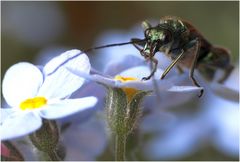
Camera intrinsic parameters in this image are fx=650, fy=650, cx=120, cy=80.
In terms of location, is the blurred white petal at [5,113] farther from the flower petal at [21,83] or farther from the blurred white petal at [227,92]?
the blurred white petal at [227,92]

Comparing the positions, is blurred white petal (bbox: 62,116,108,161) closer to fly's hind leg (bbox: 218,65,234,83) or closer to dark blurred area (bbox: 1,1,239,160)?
fly's hind leg (bbox: 218,65,234,83)

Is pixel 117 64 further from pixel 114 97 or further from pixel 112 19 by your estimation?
pixel 112 19

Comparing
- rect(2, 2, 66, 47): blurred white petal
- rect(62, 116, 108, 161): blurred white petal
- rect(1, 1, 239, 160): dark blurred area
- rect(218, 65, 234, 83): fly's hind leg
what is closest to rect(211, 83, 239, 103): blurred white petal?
rect(218, 65, 234, 83): fly's hind leg

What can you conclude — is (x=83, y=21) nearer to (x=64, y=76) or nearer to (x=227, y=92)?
(x=227, y=92)

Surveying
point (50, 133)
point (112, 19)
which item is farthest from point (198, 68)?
point (112, 19)

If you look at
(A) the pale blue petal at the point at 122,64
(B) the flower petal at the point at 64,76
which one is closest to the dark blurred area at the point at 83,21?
(A) the pale blue petal at the point at 122,64

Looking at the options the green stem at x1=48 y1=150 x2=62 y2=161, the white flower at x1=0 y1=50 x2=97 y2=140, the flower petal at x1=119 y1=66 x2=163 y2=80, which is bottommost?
the green stem at x1=48 y1=150 x2=62 y2=161
